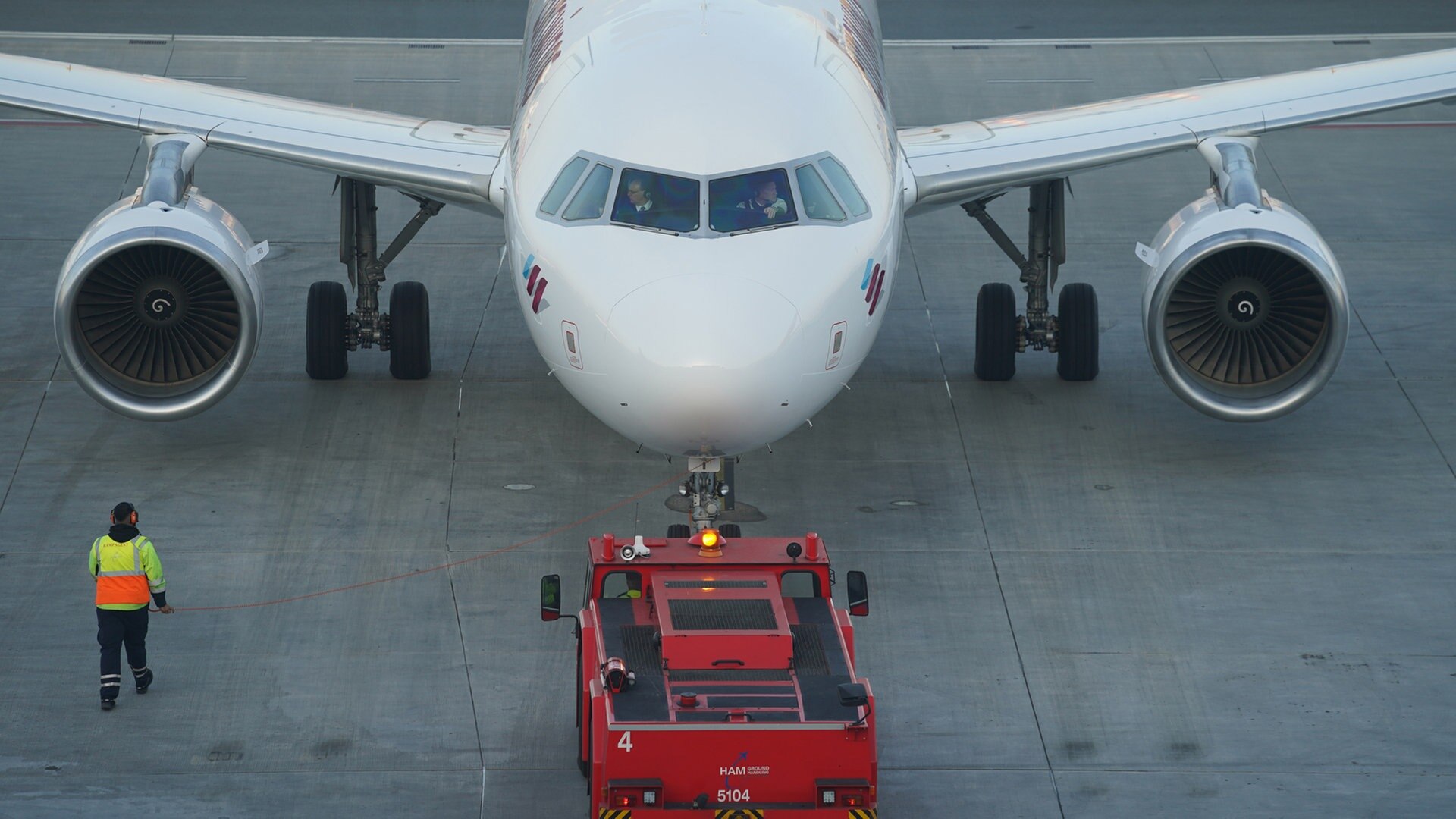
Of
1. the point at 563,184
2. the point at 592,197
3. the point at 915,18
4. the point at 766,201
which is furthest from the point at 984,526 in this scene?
the point at 915,18

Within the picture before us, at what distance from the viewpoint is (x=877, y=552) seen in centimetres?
1700

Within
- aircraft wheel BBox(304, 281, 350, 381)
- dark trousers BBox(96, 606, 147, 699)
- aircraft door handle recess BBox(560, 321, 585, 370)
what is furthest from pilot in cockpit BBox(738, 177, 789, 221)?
aircraft wheel BBox(304, 281, 350, 381)

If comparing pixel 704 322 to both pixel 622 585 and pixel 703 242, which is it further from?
pixel 622 585

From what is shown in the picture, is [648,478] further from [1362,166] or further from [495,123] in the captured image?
[1362,166]

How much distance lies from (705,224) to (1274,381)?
6532 mm

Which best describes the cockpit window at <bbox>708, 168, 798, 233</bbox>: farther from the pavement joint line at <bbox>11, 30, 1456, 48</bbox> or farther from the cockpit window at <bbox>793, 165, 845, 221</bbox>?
the pavement joint line at <bbox>11, 30, 1456, 48</bbox>

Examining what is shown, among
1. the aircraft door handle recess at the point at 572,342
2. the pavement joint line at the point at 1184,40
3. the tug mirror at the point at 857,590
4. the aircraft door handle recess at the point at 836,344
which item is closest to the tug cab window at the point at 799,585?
the tug mirror at the point at 857,590

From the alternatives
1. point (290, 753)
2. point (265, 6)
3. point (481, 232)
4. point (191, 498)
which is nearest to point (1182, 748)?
point (290, 753)

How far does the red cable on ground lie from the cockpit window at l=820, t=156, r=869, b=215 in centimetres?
382

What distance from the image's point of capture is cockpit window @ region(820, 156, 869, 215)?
1544 cm

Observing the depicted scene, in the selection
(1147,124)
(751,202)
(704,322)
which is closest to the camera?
(704,322)

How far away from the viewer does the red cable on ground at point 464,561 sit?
15820mm

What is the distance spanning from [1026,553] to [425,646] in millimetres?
5002

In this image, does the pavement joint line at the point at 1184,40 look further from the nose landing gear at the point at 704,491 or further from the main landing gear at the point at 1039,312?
the nose landing gear at the point at 704,491
